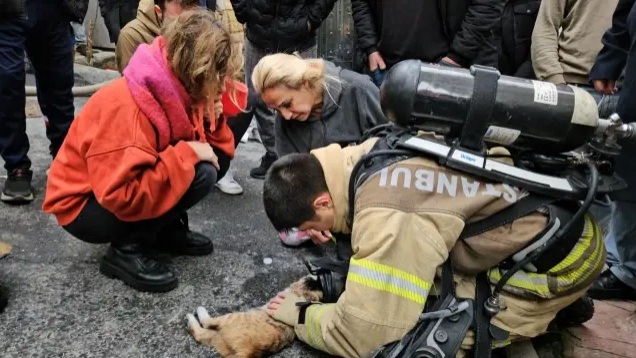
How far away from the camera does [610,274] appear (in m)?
2.83

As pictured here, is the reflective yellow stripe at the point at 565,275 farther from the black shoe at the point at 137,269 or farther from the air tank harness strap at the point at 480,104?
the black shoe at the point at 137,269

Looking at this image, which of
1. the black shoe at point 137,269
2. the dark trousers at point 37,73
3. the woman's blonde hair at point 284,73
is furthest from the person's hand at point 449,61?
the dark trousers at point 37,73

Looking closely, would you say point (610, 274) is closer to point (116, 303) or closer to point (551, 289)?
point (551, 289)

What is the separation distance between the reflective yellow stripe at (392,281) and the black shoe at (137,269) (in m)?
1.24

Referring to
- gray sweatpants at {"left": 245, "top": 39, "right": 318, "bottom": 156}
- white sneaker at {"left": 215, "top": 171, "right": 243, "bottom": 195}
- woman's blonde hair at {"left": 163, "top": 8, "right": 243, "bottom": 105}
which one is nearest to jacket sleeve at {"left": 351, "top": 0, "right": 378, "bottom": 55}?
gray sweatpants at {"left": 245, "top": 39, "right": 318, "bottom": 156}

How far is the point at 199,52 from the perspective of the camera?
2.30 m

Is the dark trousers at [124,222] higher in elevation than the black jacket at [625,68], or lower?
lower

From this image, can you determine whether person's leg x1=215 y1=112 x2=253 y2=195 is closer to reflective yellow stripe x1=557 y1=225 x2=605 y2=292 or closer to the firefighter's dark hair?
the firefighter's dark hair

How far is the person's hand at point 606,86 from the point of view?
3.04 meters

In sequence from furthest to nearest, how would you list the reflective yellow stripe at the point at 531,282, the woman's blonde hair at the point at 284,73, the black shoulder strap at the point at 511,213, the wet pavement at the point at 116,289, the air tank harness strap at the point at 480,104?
1. the woman's blonde hair at the point at 284,73
2. the wet pavement at the point at 116,289
3. the reflective yellow stripe at the point at 531,282
4. the black shoulder strap at the point at 511,213
5. the air tank harness strap at the point at 480,104

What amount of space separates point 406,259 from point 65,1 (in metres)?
2.87

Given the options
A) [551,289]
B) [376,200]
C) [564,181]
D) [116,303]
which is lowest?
[116,303]

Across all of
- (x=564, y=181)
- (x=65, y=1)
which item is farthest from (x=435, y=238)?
(x=65, y=1)

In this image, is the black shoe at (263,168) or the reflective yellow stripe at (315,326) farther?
the black shoe at (263,168)
